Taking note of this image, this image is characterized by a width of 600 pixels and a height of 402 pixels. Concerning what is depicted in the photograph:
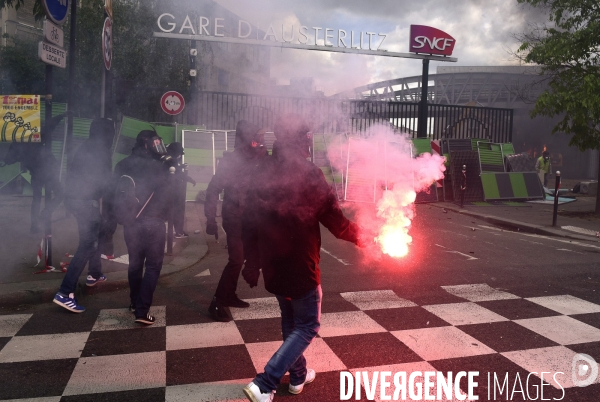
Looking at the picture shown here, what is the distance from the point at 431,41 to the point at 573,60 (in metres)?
5.00

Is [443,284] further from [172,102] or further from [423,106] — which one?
[423,106]

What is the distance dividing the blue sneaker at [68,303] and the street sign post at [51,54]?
2.81 m

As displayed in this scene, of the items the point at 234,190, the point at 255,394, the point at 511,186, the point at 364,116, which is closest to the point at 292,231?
the point at 255,394

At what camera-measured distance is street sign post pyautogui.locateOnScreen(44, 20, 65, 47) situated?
236 inches

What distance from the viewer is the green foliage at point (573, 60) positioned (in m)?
11.1

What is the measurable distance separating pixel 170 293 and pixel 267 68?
299cm

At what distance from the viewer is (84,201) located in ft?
16.9

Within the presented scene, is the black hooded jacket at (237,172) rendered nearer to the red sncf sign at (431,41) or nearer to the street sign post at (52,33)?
the street sign post at (52,33)

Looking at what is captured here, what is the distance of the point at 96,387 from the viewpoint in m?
3.36

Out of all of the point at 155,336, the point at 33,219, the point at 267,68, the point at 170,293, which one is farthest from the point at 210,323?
the point at 33,219

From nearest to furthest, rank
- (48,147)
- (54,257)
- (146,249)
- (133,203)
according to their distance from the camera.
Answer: (133,203) → (146,249) → (48,147) → (54,257)

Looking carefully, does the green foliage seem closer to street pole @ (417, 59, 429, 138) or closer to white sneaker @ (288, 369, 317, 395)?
street pole @ (417, 59, 429, 138)

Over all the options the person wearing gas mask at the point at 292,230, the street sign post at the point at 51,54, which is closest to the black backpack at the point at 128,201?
the person wearing gas mask at the point at 292,230

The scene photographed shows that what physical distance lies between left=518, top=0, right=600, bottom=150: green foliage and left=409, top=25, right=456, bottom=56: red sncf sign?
11.9 ft
